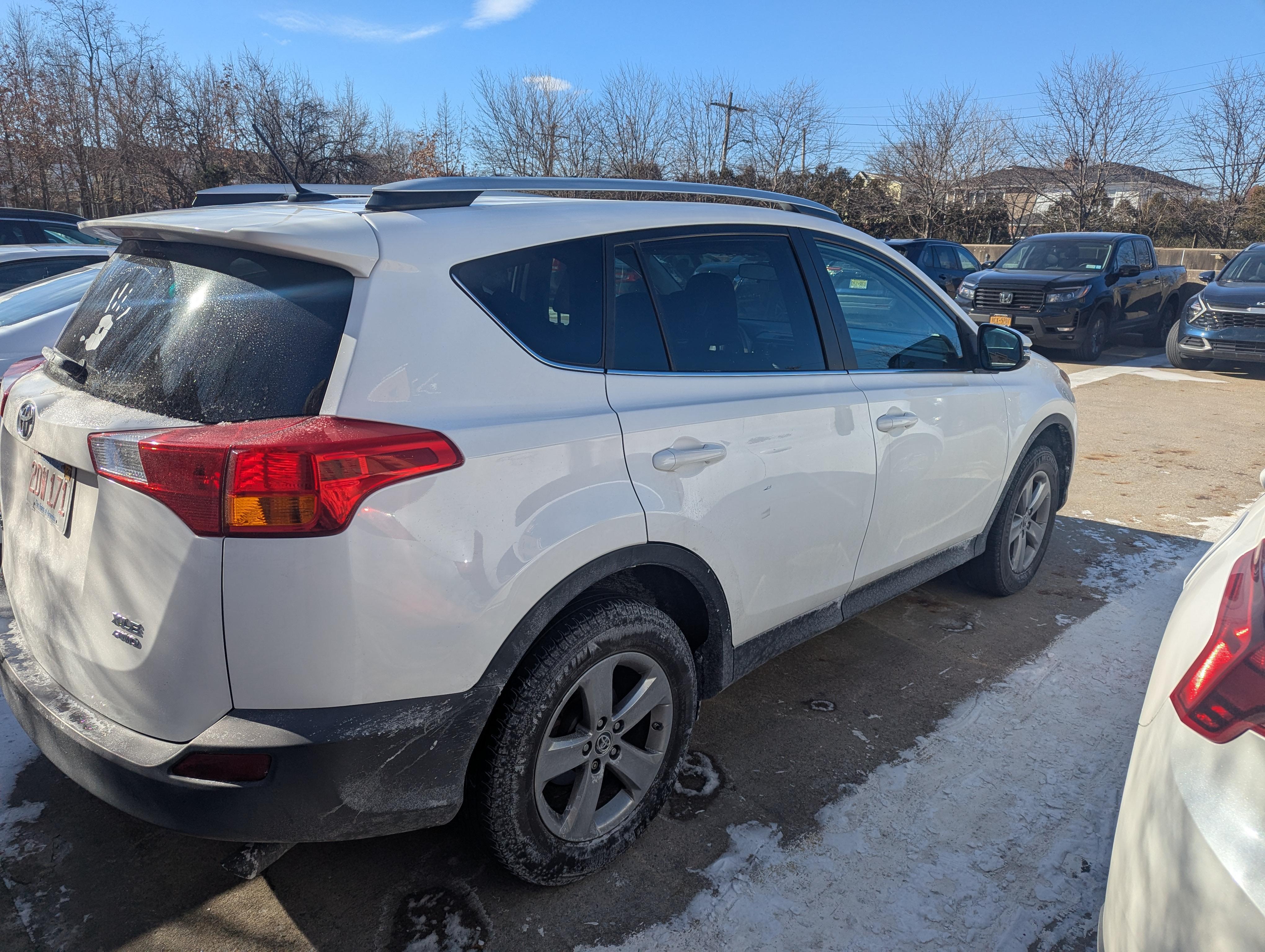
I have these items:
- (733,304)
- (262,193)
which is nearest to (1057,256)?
(733,304)

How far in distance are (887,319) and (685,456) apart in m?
1.50

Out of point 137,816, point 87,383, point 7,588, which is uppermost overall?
point 87,383

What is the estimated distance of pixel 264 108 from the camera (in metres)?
25.2

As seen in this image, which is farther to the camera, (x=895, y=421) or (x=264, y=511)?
(x=895, y=421)

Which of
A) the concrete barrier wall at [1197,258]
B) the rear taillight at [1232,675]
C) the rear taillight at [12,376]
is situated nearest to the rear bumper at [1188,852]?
the rear taillight at [1232,675]

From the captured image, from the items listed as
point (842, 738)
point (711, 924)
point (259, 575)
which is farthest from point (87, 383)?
point (842, 738)

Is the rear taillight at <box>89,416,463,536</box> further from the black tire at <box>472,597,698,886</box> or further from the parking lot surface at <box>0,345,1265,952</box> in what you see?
the parking lot surface at <box>0,345,1265,952</box>

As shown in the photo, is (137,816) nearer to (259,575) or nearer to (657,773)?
(259,575)

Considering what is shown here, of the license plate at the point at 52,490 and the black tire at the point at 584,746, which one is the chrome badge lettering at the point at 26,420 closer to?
the license plate at the point at 52,490

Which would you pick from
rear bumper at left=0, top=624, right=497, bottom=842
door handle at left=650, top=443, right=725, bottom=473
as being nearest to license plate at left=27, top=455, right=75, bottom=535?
rear bumper at left=0, top=624, right=497, bottom=842

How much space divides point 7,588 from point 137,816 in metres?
0.89

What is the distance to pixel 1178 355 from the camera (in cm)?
1291

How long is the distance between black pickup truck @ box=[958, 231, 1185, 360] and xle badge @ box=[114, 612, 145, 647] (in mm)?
13683

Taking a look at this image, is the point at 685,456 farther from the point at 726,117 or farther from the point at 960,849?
the point at 726,117
